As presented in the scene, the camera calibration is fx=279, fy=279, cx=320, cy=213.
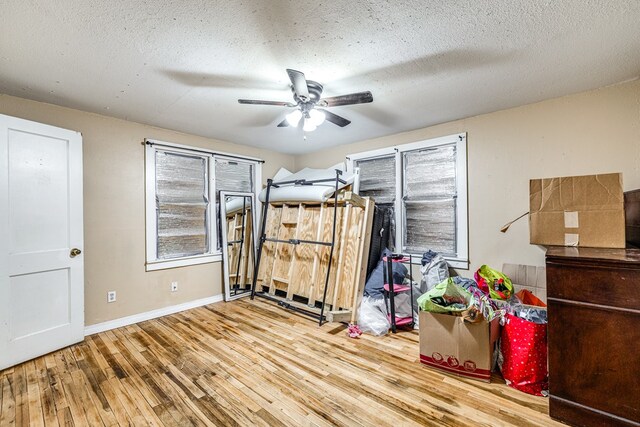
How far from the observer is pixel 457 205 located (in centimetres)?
330

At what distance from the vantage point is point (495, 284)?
8.86 ft

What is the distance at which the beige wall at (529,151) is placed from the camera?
2.41 meters

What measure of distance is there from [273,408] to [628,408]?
202 centimetres

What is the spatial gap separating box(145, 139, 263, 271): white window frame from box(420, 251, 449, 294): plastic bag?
9.18 ft

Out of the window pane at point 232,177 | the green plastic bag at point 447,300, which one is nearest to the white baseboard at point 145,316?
the window pane at point 232,177

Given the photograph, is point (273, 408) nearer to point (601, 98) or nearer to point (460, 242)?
point (460, 242)

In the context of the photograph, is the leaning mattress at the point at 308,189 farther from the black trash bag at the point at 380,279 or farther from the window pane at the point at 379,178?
the black trash bag at the point at 380,279

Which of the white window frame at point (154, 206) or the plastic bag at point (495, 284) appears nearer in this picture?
the plastic bag at point (495, 284)

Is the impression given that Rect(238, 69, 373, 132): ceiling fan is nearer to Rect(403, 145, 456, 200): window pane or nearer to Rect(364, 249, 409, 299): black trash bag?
Rect(403, 145, 456, 200): window pane

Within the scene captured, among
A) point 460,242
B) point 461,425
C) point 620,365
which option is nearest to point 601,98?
point 460,242

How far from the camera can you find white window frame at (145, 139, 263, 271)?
11.2 ft

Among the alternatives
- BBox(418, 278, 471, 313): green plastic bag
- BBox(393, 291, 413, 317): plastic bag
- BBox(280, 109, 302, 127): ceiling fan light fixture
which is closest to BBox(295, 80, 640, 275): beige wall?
BBox(393, 291, 413, 317): plastic bag

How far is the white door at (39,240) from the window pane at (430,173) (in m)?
3.71

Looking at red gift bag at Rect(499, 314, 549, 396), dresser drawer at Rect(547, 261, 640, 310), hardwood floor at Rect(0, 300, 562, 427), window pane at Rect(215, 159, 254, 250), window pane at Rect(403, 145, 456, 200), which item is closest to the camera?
dresser drawer at Rect(547, 261, 640, 310)
